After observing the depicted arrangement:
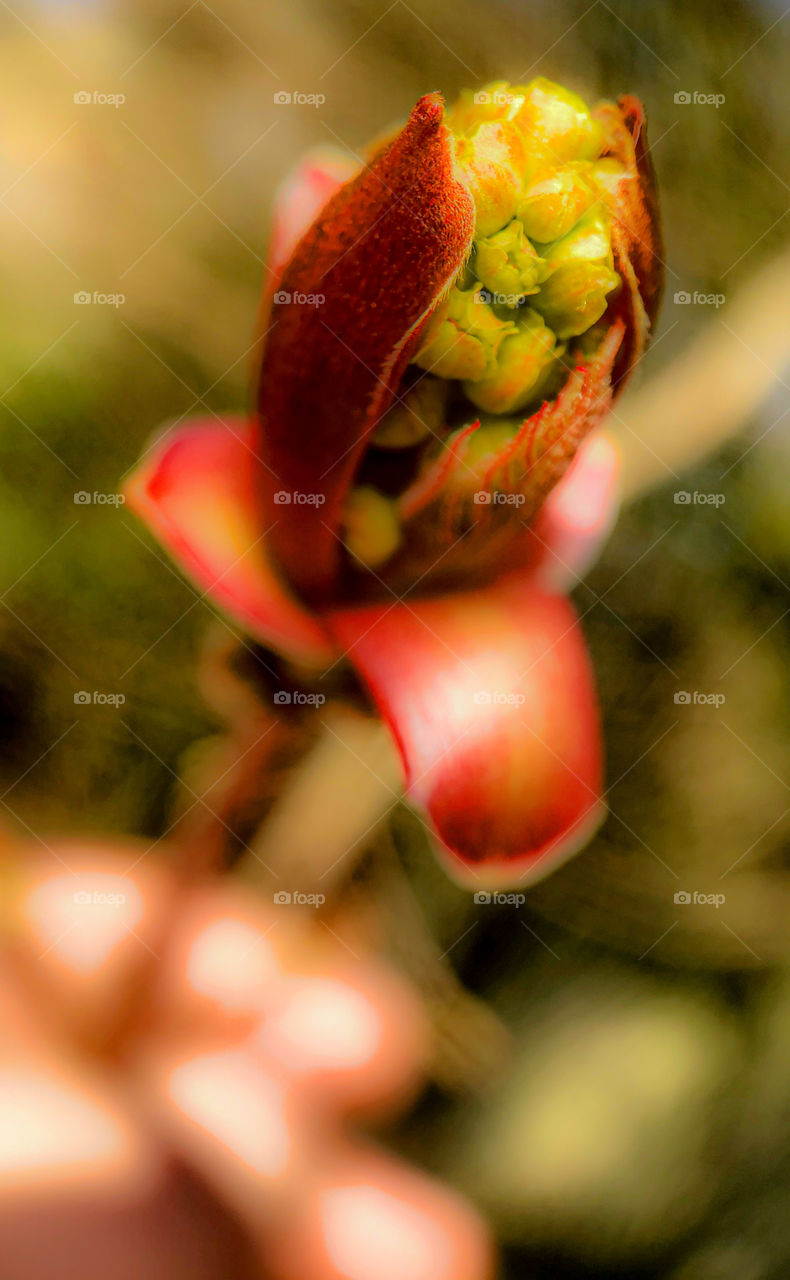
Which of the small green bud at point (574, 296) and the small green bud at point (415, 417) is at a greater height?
the small green bud at point (574, 296)

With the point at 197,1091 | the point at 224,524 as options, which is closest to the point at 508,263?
the point at 224,524

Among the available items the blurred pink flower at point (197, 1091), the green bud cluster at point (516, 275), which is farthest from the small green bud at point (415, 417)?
the blurred pink flower at point (197, 1091)

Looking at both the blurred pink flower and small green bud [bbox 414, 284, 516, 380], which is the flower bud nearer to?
small green bud [bbox 414, 284, 516, 380]

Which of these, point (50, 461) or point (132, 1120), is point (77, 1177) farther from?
point (50, 461)

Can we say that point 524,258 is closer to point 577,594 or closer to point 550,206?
point 550,206

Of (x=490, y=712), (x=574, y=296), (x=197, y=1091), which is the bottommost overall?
(x=197, y=1091)

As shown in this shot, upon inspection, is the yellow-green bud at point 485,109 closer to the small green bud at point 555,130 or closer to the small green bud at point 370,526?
the small green bud at point 555,130

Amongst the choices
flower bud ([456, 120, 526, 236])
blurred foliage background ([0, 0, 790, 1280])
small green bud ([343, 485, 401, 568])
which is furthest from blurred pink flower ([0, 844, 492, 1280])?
flower bud ([456, 120, 526, 236])
